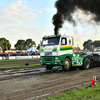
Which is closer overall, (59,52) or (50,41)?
(59,52)

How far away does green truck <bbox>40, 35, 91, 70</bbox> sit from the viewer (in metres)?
11.6

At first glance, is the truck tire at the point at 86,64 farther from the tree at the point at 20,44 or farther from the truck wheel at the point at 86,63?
the tree at the point at 20,44

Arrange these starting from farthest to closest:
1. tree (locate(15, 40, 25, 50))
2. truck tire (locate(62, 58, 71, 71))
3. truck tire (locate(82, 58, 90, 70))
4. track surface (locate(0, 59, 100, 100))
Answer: tree (locate(15, 40, 25, 50)) → truck tire (locate(82, 58, 90, 70)) → truck tire (locate(62, 58, 71, 71)) → track surface (locate(0, 59, 100, 100))

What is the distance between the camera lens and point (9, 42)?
99.1 meters

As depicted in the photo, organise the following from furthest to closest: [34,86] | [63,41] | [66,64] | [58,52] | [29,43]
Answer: [29,43] → [66,64] → [63,41] → [58,52] → [34,86]

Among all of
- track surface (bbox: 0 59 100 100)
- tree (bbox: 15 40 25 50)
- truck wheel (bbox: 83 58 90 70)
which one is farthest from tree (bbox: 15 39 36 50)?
track surface (bbox: 0 59 100 100)

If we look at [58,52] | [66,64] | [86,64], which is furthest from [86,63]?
[58,52]

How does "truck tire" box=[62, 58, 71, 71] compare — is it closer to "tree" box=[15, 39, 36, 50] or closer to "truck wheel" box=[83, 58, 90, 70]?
"truck wheel" box=[83, 58, 90, 70]

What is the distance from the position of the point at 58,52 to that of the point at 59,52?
0.09 meters

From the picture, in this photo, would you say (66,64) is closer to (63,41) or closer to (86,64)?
(63,41)

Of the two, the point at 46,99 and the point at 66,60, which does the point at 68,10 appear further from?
the point at 46,99

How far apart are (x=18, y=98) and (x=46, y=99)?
99cm

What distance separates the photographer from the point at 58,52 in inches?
453

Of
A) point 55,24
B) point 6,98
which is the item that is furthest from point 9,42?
point 6,98
